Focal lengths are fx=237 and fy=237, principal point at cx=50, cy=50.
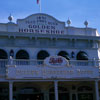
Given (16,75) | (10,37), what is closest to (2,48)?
(10,37)

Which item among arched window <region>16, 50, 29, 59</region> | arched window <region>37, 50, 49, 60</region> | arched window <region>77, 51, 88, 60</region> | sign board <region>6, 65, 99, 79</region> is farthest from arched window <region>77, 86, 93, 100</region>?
arched window <region>16, 50, 29, 59</region>

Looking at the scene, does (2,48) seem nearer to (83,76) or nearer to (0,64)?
(0,64)

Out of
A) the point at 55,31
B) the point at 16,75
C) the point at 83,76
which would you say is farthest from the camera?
the point at 55,31

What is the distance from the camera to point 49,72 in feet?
66.9

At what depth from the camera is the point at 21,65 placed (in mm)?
19938

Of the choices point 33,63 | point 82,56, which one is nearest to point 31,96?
point 33,63

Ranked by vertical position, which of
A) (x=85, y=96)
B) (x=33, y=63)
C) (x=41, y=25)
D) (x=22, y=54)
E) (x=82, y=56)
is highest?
(x=41, y=25)

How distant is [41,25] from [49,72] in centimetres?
606

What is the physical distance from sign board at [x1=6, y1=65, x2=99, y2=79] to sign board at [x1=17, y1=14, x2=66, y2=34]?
5.12m

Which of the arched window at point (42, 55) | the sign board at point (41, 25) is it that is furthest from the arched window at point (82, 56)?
the arched window at point (42, 55)

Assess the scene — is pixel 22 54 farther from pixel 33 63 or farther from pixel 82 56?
pixel 82 56

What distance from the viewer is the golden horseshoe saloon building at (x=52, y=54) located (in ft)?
69.0

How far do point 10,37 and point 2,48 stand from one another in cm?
133

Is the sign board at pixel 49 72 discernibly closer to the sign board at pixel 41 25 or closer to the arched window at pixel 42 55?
the arched window at pixel 42 55
